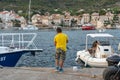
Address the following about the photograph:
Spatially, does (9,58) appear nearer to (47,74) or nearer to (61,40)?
(61,40)

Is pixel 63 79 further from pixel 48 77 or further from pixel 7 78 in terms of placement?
pixel 7 78

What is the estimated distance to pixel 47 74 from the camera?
59.3 feet

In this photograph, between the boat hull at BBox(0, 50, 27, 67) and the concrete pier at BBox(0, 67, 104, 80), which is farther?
the boat hull at BBox(0, 50, 27, 67)

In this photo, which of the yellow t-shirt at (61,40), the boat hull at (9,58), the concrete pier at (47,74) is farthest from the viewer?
the boat hull at (9,58)

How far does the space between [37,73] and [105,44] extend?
17.1m

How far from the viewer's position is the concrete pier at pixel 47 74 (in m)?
17.1

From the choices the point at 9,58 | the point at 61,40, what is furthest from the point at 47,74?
the point at 9,58

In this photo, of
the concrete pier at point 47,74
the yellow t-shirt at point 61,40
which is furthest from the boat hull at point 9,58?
the yellow t-shirt at point 61,40

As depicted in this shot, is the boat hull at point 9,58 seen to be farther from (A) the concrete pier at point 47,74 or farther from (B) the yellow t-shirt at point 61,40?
(B) the yellow t-shirt at point 61,40

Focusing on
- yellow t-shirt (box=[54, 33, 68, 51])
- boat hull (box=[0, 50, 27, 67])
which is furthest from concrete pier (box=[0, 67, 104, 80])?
boat hull (box=[0, 50, 27, 67])

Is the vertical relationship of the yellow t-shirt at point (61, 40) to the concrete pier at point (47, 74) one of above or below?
above

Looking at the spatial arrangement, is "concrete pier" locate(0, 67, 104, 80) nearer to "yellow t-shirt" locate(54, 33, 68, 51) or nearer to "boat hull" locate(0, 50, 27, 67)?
"yellow t-shirt" locate(54, 33, 68, 51)

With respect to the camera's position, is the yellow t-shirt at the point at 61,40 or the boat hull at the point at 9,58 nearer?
the yellow t-shirt at the point at 61,40

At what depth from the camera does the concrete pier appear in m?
17.1
